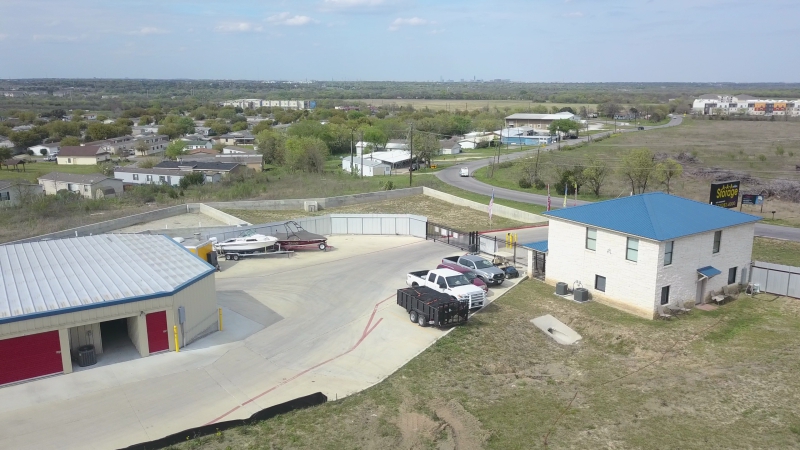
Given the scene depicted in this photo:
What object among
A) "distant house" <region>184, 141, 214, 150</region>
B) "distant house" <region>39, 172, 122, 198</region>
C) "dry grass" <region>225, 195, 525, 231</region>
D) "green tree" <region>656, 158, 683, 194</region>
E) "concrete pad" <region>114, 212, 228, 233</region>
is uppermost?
"green tree" <region>656, 158, 683, 194</region>

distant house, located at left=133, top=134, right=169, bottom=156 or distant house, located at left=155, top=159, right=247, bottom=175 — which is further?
distant house, located at left=133, top=134, right=169, bottom=156

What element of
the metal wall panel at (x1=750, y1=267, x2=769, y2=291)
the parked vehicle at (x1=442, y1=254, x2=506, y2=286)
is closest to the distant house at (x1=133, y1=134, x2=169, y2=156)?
the parked vehicle at (x1=442, y1=254, x2=506, y2=286)

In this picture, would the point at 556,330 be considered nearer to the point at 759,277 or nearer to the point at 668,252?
the point at 668,252

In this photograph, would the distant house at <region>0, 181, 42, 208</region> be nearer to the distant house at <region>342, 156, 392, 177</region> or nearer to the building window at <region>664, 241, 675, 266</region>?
the distant house at <region>342, 156, 392, 177</region>

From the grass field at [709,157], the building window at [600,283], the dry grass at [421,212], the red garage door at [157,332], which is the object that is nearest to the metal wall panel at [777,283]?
the building window at [600,283]

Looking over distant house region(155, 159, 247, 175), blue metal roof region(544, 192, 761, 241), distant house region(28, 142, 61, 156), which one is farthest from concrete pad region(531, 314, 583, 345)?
distant house region(28, 142, 61, 156)

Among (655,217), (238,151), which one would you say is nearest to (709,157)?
(655,217)

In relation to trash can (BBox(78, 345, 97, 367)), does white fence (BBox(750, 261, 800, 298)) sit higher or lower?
higher

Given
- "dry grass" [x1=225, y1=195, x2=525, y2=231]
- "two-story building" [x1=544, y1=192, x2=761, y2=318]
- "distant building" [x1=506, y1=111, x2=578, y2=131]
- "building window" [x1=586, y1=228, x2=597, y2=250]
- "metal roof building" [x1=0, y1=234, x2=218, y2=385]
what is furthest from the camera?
"distant building" [x1=506, y1=111, x2=578, y2=131]

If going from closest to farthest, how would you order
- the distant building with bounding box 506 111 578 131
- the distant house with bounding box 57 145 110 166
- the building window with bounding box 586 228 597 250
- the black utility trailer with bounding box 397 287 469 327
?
the black utility trailer with bounding box 397 287 469 327 < the building window with bounding box 586 228 597 250 < the distant house with bounding box 57 145 110 166 < the distant building with bounding box 506 111 578 131
